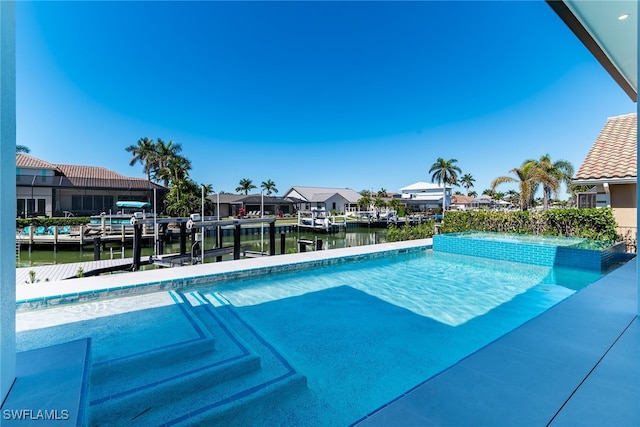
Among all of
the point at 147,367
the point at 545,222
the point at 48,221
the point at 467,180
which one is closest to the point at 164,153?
the point at 48,221

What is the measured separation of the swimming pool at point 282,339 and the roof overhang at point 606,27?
12.7 ft

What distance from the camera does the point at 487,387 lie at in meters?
1.91

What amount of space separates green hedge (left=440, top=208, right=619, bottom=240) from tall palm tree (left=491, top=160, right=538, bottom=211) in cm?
774

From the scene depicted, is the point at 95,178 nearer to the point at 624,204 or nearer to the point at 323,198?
the point at 323,198

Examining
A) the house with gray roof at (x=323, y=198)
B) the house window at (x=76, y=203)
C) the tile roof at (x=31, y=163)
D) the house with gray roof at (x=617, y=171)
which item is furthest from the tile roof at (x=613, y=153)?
the tile roof at (x=31, y=163)

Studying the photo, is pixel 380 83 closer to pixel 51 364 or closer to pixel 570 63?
pixel 570 63

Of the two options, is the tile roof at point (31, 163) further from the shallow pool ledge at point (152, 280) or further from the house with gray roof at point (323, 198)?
the house with gray roof at point (323, 198)

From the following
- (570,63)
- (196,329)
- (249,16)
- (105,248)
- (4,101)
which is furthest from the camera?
(105,248)

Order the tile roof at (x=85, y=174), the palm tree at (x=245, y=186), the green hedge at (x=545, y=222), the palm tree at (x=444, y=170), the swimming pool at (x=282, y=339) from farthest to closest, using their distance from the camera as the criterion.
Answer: the palm tree at (x=245, y=186)
the palm tree at (x=444, y=170)
the tile roof at (x=85, y=174)
the green hedge at (x=545, y=222)
the swimming pool at (x=282, y=339)

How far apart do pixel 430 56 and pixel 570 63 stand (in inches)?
249

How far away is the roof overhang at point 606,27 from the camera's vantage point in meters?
3.28

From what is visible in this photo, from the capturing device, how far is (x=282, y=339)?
3758 millimetres

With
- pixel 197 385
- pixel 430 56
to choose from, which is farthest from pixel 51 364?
pixel 430 56

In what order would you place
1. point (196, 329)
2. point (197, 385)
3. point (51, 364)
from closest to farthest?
point (51, 364)
point (197, 385)
point (196, 329)
